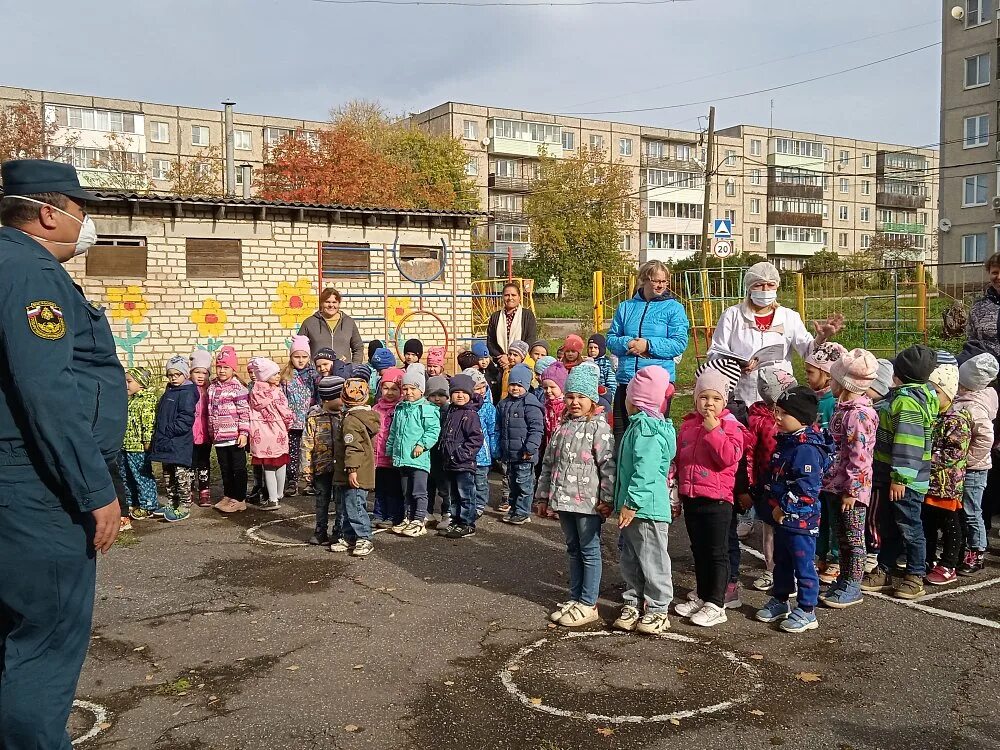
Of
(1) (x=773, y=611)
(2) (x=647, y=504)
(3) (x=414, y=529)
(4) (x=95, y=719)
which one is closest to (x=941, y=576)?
(1) (x=773, y=611)

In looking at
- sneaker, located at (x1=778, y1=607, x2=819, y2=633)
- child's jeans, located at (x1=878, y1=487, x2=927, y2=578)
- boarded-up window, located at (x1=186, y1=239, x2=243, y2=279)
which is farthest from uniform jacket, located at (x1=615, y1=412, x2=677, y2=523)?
boarded-up window, located at (x1=186, y1=239, x2=243, y2=279)

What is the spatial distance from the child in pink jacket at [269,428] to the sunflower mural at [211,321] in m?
12.0

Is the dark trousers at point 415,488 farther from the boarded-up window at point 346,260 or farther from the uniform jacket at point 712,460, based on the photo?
the boarded-up window at point 346,260

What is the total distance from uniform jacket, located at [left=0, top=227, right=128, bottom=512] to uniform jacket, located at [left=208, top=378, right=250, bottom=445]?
241 inches

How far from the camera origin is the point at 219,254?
21.3 metres

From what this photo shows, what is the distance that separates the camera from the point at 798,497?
5.64 metres

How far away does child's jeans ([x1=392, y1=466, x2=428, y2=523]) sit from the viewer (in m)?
8.38

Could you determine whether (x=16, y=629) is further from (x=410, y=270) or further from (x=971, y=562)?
(x=410, y=270)

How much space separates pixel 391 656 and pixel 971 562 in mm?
4452

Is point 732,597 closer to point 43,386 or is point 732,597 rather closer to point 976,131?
point 43,386

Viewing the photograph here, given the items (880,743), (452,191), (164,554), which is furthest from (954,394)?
(452,191)

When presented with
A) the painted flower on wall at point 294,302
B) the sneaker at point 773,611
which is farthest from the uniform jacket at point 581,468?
the painted flower on wall at point 294,302

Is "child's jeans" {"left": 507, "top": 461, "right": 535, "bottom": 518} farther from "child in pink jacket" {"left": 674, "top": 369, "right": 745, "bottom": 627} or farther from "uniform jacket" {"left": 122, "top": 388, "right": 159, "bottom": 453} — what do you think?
"uniform jacket" {"left": 122, "top": 388, "right": 159, "bottom": 453}

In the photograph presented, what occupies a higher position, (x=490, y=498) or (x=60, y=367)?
(x=60, y=367)
